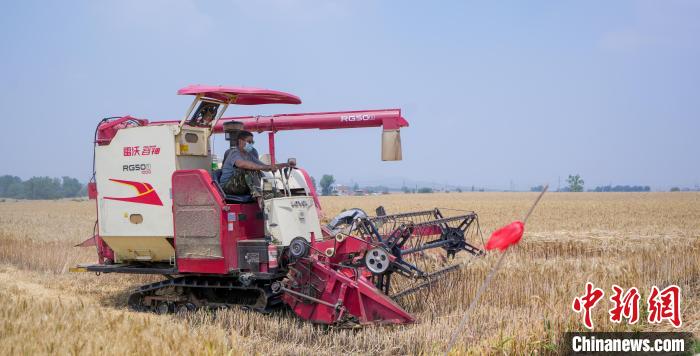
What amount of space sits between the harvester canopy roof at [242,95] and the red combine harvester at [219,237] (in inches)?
0.6

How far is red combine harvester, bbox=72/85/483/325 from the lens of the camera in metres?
6.85

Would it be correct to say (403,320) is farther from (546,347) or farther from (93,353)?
(93,353)

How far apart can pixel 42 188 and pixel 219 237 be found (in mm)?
129488

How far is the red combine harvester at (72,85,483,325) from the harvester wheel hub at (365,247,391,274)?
0.04 feet

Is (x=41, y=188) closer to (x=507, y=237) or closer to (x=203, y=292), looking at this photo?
(x=203, y=292)

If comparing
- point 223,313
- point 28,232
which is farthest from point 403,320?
point 28,232

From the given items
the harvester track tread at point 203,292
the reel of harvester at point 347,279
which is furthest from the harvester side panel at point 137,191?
the reel of harvester at point 347,279

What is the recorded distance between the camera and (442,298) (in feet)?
26.2

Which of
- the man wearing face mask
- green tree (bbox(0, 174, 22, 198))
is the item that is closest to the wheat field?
the man wearing face mask

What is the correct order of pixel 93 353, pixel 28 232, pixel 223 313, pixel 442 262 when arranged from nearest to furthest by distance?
pixel 93 353, pixel 223 313, pixel 442 262, pixel 28 232

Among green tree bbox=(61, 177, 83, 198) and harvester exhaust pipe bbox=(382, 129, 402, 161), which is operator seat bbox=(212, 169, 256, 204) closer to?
harvester exhaust pipe bbox=(382, 129, 402, 161)

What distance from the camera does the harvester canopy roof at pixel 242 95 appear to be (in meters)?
7.31

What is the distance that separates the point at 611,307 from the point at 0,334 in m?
6.00

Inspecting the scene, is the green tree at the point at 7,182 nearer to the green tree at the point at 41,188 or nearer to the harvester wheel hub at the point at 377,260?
the green tree at the point at 41,188
